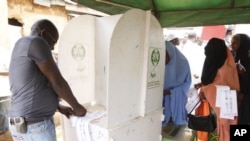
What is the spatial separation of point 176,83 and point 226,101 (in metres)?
0.49

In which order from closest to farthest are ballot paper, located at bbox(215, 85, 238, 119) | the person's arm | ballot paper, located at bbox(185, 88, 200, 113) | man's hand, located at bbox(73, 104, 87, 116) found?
the person's arm, man's hand, located at bbox(73, 104, 87, 116), ballot paper, located at bbox(215, 85, 238, 119), ballot paper, located at bbox(185, 88, 200, 113)

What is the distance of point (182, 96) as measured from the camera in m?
2.25

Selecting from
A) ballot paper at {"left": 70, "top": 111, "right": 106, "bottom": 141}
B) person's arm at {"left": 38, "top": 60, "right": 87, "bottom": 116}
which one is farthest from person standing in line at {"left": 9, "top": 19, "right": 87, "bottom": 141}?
ballot paper at {"left": 70, "top": 111, "right": 106, "bottom": 141}

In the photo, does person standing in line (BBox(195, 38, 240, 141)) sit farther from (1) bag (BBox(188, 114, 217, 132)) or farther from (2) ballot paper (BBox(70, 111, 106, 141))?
(2) ballot paper (BBox(70, 111, 106, 141))

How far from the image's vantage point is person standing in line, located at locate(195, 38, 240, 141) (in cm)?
210

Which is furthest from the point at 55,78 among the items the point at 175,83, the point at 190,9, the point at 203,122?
the point at 190,9

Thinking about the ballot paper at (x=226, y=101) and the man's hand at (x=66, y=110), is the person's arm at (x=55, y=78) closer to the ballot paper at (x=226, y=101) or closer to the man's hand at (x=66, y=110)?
the man's hand at (x=66, y=110)

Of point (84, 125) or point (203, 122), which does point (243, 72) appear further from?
point (84, 125)

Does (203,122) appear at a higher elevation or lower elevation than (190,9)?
lower

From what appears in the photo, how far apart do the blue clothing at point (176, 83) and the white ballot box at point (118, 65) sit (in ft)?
1.45

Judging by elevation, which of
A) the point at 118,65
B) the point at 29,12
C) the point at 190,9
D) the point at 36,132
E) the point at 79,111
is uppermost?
the point at 29,12

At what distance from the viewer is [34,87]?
1.35 meters

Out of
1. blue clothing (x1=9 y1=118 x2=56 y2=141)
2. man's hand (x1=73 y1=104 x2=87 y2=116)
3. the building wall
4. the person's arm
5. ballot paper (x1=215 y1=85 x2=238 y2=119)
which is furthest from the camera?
the building wall

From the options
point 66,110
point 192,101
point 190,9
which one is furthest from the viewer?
point 190,9
